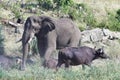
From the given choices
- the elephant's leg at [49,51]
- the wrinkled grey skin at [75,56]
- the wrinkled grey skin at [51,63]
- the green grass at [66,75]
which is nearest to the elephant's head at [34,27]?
the elephant's leg at [49,51]

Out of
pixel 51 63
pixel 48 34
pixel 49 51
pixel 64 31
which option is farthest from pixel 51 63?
pixel 64 31

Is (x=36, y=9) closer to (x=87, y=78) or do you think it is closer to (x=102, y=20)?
(x=102, y=20)

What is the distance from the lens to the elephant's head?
54.1 ft

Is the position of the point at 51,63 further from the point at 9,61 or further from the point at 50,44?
the point at 50,44

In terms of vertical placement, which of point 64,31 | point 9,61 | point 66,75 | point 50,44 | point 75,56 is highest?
point 66,75

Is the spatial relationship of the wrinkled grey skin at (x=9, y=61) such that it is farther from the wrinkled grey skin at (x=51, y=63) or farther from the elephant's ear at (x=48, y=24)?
the elephant's ear at (x=48, y=24)

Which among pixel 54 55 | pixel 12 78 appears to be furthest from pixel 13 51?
pixel 12 78

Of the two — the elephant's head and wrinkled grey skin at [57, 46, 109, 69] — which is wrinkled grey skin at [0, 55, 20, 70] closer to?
the elephant's head

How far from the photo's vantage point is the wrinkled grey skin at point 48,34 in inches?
651

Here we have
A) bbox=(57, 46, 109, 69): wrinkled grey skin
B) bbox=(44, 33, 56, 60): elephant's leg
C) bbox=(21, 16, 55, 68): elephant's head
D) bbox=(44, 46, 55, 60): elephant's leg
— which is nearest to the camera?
bbox=(57, 46, 109, 69): wrinkled grey skin

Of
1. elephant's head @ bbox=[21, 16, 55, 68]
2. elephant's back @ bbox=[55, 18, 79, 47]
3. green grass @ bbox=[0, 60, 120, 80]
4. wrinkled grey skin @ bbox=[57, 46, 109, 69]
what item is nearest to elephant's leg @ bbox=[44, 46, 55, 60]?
elephant's head @ bbox=[21, 16, 55, 68]

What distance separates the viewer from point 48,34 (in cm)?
1717

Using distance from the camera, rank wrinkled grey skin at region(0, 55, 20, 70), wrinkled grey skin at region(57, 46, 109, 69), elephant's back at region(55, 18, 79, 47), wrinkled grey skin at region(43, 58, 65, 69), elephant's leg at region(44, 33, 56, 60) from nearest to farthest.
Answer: wrinkled grey skin at region(57, 46, 109, 69), wrinkled grey skin at region(43, 58, 65, 69), wrinkled grey skin at region(0, 55, 20, 70), elephant's leg at region(44, 33, 56, 60), elephant's back at region(55, 18, 79, 47)

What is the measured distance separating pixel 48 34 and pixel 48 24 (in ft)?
1.12
